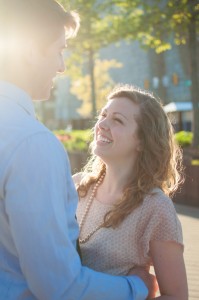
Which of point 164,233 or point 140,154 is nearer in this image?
point 164,233

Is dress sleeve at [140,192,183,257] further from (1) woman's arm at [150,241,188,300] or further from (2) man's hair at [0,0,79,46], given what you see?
(2) man's hair at [0,0,79,46]

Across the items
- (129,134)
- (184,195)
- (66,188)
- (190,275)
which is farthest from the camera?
(184,195)

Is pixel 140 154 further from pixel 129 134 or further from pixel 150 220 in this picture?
pixel 150 220

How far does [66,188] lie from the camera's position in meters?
1.56

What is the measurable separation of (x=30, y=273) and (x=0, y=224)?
0.57ft

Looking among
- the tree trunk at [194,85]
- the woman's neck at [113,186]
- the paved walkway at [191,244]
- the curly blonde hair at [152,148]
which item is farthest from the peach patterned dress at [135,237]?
the tree trunk at [194,85]

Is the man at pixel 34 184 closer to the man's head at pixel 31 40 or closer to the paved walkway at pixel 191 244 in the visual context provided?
the man's head at pixel 31 40

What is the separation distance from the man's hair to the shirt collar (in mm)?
142

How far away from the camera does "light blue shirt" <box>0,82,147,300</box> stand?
4.79 feet

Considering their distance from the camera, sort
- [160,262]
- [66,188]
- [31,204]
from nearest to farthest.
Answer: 1. [31,204]
2. [66,188]
3. [160,262]

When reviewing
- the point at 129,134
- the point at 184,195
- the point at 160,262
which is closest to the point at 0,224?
the point at 160,262

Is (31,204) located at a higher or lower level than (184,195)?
higher

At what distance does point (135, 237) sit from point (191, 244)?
205 inches

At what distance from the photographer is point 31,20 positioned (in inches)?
64.9
